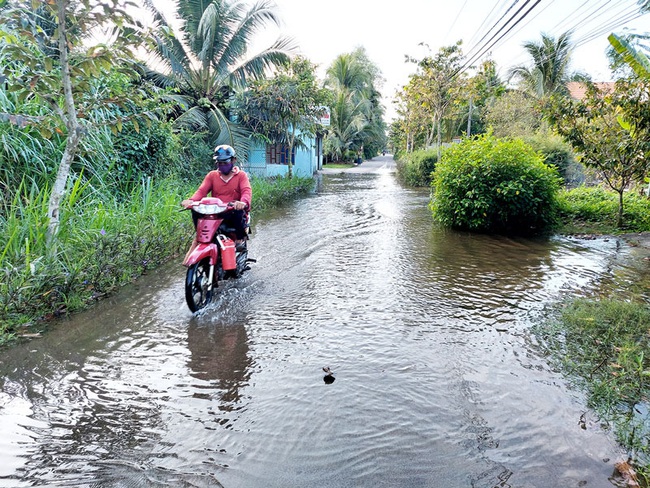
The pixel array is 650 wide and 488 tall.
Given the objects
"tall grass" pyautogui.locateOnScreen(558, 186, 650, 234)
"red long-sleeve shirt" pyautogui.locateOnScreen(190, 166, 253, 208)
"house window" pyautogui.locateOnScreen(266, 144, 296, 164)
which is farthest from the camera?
"house window" pyautogui.locateOnScreen(266, 144, 296, 164)

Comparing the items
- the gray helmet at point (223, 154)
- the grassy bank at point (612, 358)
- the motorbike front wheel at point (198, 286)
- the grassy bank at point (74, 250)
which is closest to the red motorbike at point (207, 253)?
the motorbike front wheel at point (198, 286)

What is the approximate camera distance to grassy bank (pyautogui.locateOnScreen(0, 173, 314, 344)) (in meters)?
4.25

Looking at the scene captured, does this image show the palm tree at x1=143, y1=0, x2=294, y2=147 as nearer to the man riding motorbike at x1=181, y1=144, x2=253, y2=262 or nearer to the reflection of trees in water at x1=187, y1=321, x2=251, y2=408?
the man riding motorbike at x1=181, y1=144, x2=253, y2=262

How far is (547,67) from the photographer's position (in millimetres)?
27375

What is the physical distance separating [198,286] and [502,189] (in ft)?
22.6

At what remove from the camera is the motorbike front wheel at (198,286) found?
178 inches

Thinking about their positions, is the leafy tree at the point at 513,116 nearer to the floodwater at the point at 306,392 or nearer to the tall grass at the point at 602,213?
the tall grass at the point at 602,213

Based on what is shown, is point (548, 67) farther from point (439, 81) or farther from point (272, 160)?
point (272, 160)

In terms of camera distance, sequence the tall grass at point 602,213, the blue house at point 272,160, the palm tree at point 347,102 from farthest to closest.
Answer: the palm tree at point 347,102, the blue house at point 272,160, the tall grass at point 602,213

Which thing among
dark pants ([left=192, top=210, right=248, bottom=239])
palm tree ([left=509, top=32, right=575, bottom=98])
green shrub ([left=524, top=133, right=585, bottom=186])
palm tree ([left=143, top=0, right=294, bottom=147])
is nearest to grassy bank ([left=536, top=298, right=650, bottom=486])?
dark pants ([left=192, top=210, right=248, bottom=239])

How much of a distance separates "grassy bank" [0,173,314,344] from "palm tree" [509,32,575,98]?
2647 centimetres

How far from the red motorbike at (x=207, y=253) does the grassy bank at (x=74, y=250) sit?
127 centimetres

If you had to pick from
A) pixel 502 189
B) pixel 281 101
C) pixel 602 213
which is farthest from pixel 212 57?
pixel 602 213

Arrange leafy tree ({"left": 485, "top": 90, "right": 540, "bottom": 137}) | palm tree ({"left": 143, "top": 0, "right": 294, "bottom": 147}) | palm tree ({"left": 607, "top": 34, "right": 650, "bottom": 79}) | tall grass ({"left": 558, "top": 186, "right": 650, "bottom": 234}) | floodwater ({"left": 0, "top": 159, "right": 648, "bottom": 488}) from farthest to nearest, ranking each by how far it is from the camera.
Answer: leafy tree ({"left": 485, "top": 90, "right": 540, "bottom": 137}) → palm tree ({"left": 143, "top": 0, "right": 294, "bottom": 147}) → tall grass ({"left": 558, "top": 186, "right": 650, "bottom": 234}) → palm tree ({"left": 607, "top": 34, "right": 650, "bottom": 79}) → floodwater ({"left": 0, "top": 159, "right": 648, "bottom": 488})
